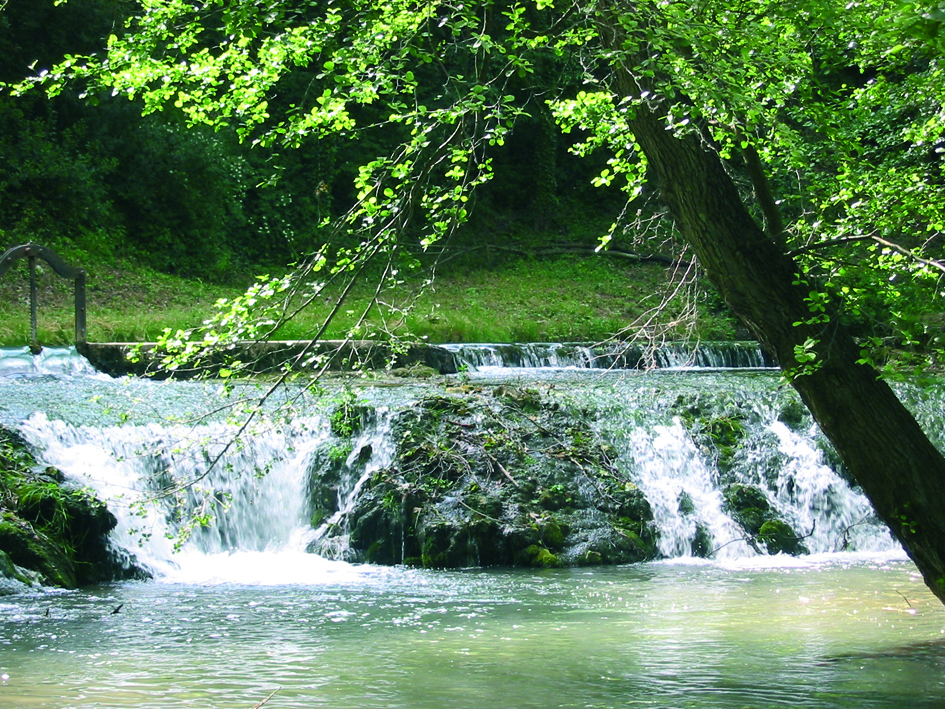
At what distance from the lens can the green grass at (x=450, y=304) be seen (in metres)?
16.8

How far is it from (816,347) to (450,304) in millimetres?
17004

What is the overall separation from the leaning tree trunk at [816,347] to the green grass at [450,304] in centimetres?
1001

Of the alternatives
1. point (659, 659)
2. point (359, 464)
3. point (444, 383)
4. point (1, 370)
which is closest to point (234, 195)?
point (1, 370)

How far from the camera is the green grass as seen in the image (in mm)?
16750

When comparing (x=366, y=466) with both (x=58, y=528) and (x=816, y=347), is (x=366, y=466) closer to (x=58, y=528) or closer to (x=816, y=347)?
(x=58, y=528)

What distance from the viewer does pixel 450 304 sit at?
21.7m

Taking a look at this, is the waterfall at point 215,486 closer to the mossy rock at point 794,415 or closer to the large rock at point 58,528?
the large rock at point 58,528

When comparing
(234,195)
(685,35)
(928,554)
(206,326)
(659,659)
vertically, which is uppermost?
(234,195)

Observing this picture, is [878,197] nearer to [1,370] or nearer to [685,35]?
[685,35]

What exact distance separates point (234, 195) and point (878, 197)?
A: 20234 mm

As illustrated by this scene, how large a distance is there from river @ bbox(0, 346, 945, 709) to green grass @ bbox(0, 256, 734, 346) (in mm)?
4610

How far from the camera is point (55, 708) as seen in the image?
4.58 m

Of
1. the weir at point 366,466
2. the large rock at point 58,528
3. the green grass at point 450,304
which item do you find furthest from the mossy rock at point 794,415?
the large rock at point 58,528

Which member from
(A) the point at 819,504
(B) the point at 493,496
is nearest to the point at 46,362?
(B) the point at 493,496
